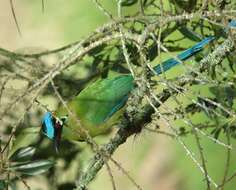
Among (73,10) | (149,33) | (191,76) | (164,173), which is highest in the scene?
(73,10)

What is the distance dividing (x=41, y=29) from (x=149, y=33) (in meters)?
3.62

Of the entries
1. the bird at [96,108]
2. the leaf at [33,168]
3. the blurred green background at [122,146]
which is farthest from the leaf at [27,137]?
the leaf at [33,168]

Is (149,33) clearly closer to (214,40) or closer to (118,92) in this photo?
(214,40)

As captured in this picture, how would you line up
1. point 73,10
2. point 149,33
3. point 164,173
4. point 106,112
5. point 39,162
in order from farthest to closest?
1. point 73,10
2. point 164,173
3. point 106,112
4. point 39,162
5. point 149,33

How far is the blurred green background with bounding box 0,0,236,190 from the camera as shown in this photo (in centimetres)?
358

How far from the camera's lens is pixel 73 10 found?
472 cm

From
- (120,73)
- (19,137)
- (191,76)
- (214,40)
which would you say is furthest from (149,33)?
→ (19,137)

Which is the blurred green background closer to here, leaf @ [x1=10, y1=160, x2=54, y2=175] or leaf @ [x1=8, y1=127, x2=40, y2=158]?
leaf @ [x1=8, y1=127, x2=40, y2=158]

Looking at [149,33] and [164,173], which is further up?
[149,33]

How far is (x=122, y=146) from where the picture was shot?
3994 millimetres

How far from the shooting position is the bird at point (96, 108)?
2.10 meters

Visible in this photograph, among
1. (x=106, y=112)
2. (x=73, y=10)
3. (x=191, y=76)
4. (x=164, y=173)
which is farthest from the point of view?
(x=73, y=10)

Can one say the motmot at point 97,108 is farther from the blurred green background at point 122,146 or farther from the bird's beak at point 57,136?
the blurred green background at point 122,146

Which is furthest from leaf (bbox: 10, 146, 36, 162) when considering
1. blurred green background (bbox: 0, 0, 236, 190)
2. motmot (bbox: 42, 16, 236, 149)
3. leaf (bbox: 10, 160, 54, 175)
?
blurred green background (bbox: 0, 0, 236, 190)
